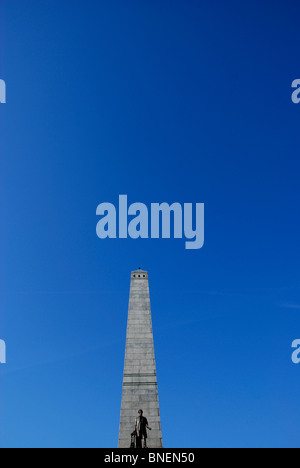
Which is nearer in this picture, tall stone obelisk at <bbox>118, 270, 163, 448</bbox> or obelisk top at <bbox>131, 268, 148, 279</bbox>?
tall stone obelisk at <bbox>118, 270, 163, 448</bbox>

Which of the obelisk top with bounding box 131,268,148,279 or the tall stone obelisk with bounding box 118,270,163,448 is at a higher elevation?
the obelisk top with bounding box 131,268,148,279

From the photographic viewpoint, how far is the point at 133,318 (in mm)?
21266

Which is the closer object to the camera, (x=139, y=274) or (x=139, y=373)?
(x=139, y=373)

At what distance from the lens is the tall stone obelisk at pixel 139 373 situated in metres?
18.5

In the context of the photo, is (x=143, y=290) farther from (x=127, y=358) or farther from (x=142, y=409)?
(x=142, y=409)

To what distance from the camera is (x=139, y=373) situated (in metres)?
19.9

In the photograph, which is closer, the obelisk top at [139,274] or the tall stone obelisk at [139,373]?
the tall stone obelisk at [139,373]

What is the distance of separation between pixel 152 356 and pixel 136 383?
1612 millimetres

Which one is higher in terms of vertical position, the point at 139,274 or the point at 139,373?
the point at 139,274

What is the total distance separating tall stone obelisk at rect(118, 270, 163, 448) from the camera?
18547 mm

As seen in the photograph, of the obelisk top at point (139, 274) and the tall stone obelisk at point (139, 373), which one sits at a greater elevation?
the obelisk top at point (139, 274)
